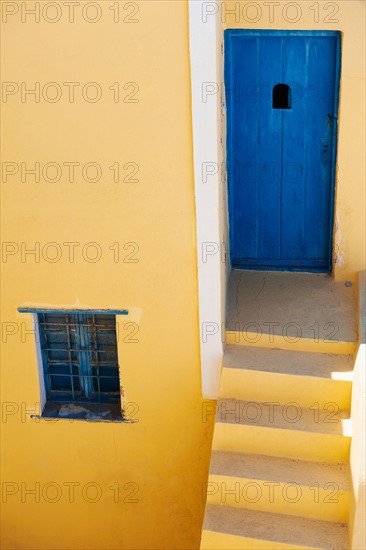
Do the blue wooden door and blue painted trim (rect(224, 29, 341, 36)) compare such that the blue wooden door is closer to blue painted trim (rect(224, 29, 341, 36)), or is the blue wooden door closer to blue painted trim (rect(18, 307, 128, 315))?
blue painted trim (rect(224, 29, 341, 36))

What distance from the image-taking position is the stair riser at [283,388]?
6.39 metres

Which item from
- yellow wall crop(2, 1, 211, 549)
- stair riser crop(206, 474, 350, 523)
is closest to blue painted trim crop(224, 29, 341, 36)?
yellow wall crop(2, 1, 211, 549)

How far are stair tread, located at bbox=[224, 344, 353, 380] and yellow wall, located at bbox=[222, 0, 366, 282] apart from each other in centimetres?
151

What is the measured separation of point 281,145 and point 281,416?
2673mm

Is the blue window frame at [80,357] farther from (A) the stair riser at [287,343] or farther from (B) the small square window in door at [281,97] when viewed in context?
(B) the small square window in door at [281,97]

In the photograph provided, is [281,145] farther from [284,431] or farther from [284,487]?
[284,487]

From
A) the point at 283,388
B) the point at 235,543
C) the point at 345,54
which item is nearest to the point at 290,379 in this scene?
the point at 283,388

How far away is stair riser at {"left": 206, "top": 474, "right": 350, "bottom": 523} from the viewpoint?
19.3 ft

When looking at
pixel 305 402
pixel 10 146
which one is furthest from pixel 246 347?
pixel 10 146

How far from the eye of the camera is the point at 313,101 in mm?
7246

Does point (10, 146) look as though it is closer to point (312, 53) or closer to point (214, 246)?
point (214, 246)

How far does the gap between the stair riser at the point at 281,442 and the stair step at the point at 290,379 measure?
37 cm

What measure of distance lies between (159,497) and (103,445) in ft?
2.35

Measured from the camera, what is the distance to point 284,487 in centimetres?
593
